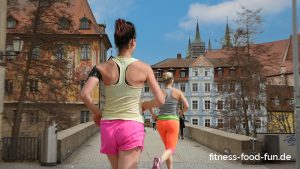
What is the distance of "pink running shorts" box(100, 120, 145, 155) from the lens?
350 centimetres

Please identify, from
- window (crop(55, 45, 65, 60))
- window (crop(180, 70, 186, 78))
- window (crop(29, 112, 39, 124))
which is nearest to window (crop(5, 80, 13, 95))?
window (crop(29, 112, 39, 124))

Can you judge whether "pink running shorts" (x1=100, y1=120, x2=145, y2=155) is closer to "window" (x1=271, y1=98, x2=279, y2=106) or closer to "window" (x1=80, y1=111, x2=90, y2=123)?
"window" (x1=271, y1=98, x2=279, y2=106)

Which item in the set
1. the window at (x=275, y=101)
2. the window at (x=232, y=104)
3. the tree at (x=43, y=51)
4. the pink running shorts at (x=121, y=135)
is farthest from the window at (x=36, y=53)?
the window at (x=275, y=101)

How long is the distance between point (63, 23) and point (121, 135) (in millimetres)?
21687

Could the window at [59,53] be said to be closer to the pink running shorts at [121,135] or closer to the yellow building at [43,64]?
the yellow building at [43,64]

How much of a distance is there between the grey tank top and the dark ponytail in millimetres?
3817

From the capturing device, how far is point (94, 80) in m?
3.62

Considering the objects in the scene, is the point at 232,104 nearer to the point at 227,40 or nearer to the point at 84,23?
the point at 227,40

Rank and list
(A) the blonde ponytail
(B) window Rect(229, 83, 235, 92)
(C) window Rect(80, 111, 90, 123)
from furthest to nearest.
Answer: (C) window Rect(80, 111, 90, 123)
(B) window Rect(229, 83, 235, 92)
(A) the blonde ponytail

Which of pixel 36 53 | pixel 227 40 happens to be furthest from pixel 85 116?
pixel 36 53

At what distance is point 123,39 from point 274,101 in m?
36.2

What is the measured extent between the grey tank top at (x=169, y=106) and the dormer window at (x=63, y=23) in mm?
17449

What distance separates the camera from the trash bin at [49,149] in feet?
36.8

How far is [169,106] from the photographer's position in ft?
24.6
